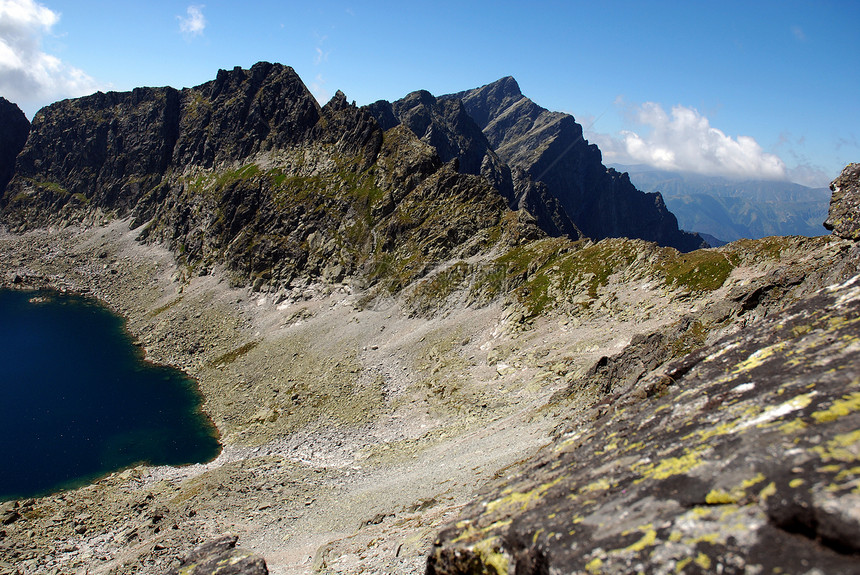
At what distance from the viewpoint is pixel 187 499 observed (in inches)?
1711

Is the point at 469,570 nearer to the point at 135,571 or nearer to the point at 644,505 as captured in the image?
the point at 644,505

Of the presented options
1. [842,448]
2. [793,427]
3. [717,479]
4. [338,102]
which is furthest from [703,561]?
[338,102]

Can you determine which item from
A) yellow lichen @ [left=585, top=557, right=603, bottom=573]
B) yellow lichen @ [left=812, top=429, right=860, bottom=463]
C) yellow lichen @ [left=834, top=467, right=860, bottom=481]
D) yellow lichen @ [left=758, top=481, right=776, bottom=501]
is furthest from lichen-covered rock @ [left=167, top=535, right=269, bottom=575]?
yellow lichen @ [left=834, top=467, right=860, bottom=481]

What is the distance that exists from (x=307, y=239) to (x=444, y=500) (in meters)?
88.3

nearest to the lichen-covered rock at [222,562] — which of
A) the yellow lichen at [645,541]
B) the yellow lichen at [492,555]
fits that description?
the yellow lichen at [492,555]

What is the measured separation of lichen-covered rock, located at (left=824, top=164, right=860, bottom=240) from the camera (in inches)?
771

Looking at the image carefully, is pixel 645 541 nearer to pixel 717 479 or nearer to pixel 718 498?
pixel 718 498

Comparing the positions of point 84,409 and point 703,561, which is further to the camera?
point 84,409

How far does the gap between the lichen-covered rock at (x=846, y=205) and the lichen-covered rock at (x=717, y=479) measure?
330 inches

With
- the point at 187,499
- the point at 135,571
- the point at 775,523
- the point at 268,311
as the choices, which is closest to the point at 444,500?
the point at 135,571

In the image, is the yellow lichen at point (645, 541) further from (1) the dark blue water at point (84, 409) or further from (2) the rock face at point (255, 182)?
(2) the rock face at point (255, 182)

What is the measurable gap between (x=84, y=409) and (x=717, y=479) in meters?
90.3

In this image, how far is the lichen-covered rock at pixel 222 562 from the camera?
69.7 feet

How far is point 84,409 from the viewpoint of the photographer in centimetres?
7419
